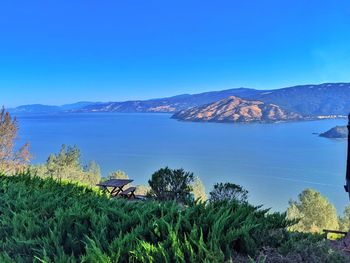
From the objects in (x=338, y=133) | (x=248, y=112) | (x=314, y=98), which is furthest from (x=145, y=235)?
(x=314, y=98)

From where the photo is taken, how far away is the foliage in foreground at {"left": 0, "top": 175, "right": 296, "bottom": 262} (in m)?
1.81

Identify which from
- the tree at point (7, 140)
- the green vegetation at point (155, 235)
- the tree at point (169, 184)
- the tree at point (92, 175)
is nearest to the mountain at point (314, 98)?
the tree at point (92, 175)

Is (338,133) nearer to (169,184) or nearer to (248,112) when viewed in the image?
(248,112)

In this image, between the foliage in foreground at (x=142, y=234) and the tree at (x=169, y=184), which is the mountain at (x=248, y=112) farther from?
the foliage in foreground at (x=142, y=234)

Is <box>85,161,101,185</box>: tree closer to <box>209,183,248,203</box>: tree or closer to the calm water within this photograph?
the calm water

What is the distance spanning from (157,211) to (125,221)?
0.34m

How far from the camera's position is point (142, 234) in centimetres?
212

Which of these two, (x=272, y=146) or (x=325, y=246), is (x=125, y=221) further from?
(x=272, y=146)

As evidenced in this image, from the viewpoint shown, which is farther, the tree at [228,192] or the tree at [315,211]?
the tree at [315,211]

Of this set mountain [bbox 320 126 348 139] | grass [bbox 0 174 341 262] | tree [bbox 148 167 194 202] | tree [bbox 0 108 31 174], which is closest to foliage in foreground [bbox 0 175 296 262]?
grass [bbox 0 174 341 262]

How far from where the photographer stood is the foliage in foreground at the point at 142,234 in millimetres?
1812

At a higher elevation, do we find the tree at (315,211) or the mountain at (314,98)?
the mountain at (314,98)

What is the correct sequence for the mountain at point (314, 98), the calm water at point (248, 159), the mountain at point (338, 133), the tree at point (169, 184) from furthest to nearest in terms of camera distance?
the mountain at point (314, 98), the mountain at point (338, 133), the calm water at point (248, 159), the tree at point (169, 184)

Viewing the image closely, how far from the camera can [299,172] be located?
210ft
